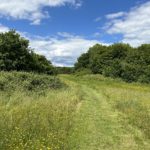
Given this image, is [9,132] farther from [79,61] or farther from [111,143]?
[79,61]

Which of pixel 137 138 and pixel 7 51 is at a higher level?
pixel 7 51

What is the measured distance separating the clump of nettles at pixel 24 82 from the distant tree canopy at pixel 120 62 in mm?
38228

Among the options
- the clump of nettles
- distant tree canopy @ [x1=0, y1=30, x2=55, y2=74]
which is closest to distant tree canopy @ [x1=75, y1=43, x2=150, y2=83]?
distant tree canopy @ [x1=0, y1=30, x2=55, y2=74]

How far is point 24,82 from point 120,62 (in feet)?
162

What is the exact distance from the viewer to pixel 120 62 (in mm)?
70875

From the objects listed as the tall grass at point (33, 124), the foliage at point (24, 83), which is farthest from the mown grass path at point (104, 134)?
the foliage at point (24, 83)

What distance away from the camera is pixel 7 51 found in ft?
106

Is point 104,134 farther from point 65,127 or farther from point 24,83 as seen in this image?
point 24,83

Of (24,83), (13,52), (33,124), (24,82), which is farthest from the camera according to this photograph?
(13,52)

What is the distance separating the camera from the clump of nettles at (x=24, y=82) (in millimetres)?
21188

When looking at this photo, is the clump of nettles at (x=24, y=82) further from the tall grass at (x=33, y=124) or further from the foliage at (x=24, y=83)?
the tall grass at (x=33, y=124)

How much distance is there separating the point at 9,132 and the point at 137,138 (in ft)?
13.4


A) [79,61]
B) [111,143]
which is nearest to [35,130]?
[111,143]

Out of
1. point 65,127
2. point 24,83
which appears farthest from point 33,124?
point 24,83
